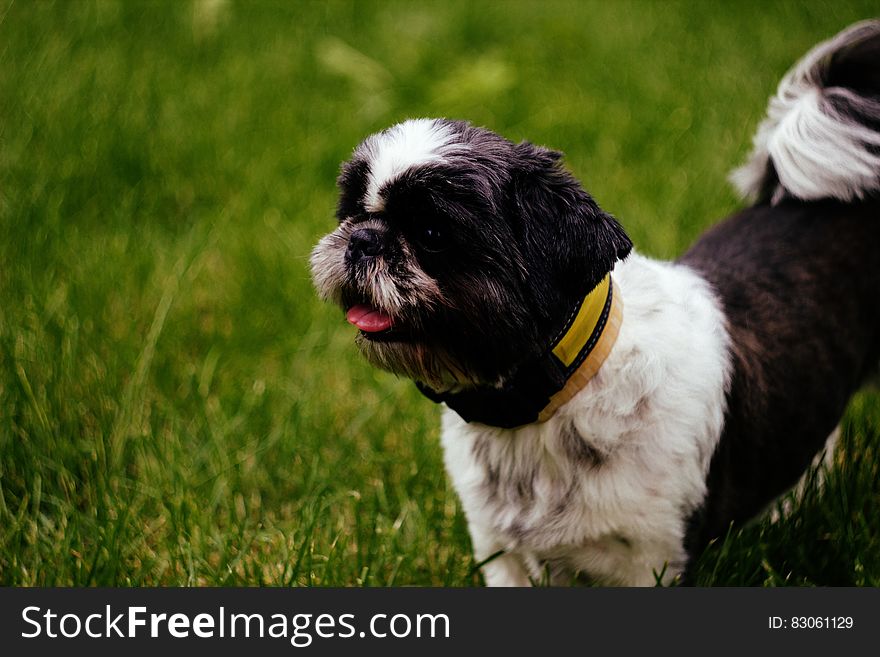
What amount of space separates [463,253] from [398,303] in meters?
0.17

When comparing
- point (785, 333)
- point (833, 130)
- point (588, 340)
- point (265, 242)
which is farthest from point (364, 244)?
point (265, 242)

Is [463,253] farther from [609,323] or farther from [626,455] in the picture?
[626,455]

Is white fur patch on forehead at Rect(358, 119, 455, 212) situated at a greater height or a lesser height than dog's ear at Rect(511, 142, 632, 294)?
greater

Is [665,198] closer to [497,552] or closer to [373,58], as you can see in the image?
[373,58]

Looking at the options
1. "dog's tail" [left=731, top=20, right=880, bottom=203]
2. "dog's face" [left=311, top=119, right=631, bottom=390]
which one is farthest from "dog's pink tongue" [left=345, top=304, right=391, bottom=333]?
"dog's tail" [left=731, top=20, right=880, bottom=203]

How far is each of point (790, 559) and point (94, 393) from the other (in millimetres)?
Answer: 2311

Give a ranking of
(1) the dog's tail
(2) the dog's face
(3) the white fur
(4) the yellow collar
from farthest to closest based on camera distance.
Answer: (1) the dog's tail < (3) the white fur < (4) the yellow collar < (2) the dog's face

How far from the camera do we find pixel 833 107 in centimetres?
276

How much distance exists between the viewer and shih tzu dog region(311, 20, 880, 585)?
78.2 inches

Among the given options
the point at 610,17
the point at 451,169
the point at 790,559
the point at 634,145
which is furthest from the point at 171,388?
the point at 610,17

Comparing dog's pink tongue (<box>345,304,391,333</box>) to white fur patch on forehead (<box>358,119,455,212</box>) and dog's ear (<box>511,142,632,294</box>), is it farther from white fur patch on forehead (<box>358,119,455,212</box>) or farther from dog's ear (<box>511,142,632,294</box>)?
dog's ear (<box>511,142,632,294</box>)

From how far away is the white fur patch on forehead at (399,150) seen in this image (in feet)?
6.47

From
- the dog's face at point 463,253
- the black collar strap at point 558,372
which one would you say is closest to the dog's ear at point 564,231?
the dog's face at point 463,253

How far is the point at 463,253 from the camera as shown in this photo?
1963 mm
